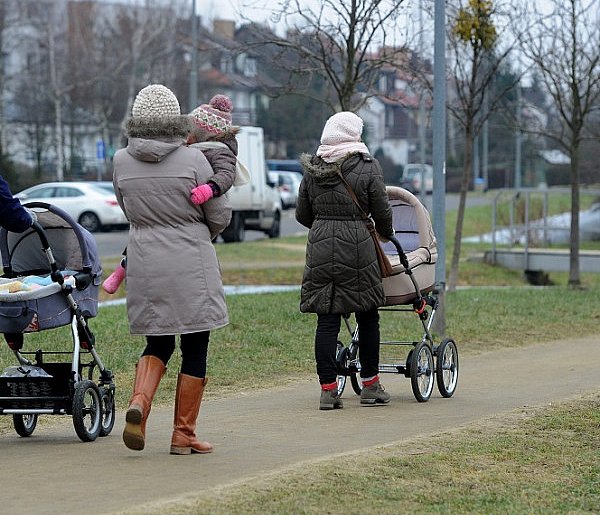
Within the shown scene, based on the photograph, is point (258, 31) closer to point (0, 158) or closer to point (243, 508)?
point (243, 508)

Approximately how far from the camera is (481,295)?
17.9m

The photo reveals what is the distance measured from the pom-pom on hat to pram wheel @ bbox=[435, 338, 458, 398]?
287 centimetres

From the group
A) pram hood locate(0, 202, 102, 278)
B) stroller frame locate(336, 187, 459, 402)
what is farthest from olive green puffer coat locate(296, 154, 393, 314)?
pram hood locate(0, 202, 102, 278)

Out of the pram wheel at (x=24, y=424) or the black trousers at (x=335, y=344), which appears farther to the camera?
the black trousers at (x=335, y=344)

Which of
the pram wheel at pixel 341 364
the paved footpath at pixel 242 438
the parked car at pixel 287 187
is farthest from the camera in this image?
the parked car at pixel 287 187

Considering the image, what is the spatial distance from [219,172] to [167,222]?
389 millimetres

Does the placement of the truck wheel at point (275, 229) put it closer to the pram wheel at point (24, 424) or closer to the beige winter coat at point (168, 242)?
the pram wheel at point (24, 424)

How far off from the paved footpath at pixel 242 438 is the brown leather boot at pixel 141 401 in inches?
5.3

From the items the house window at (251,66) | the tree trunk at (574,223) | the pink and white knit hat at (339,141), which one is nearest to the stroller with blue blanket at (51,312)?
the pink and white knit hat at (339,141)

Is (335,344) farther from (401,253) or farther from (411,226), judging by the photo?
(411,226)

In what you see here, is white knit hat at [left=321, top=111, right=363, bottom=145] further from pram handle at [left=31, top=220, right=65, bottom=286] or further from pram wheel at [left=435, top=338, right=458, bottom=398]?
pram handle at [left=31, top=220, right=65, bottom=286]

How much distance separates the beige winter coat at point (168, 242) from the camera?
23.3ft

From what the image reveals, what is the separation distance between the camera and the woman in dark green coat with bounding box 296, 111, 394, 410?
888cm

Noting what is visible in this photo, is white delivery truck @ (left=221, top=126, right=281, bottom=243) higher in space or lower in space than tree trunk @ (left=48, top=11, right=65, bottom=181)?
lower
